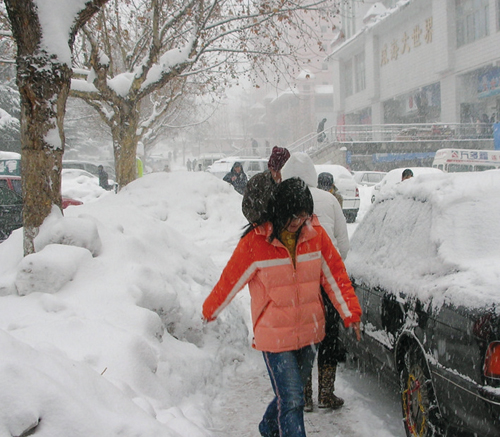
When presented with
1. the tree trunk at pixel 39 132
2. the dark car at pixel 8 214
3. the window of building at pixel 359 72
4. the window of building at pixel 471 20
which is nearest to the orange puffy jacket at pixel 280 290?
the tree trunk at pixel 39 132

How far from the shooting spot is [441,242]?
3.17 m

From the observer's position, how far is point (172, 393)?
3961 mm

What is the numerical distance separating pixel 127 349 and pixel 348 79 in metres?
52.3

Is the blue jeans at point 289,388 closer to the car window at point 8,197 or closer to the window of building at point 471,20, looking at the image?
the car window at point 8,197

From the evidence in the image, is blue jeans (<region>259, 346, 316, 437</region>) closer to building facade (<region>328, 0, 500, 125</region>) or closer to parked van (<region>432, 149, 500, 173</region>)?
parked van (<region>432, 149, 500, 173</region>)

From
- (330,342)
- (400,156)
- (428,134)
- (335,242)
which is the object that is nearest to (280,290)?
(330,342)

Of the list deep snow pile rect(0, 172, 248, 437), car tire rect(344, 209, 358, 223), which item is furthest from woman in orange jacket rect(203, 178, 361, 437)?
car tire rect(344, 209, 358, 223)

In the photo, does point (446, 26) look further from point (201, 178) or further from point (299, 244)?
point (299, 244)

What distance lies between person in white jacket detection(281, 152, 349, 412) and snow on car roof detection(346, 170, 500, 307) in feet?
A: 1.06

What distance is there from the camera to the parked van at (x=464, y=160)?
22234mm

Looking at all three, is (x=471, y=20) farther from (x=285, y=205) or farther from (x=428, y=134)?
(x=285, y=205)

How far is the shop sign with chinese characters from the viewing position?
38.4m

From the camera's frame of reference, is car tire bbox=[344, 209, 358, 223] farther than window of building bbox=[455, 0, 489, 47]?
No

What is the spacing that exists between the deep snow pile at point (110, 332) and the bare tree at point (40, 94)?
10.1 inches
